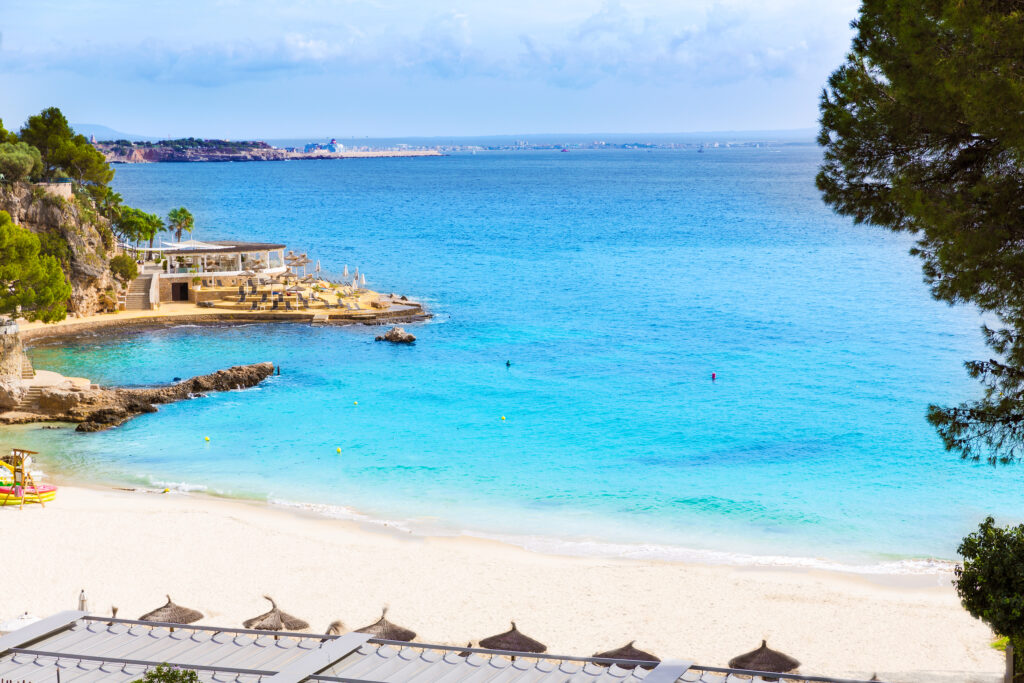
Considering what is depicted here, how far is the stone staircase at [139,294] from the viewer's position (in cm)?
5325

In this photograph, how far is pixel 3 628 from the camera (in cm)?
1441

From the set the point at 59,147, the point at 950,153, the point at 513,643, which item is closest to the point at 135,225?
the point at 59,147

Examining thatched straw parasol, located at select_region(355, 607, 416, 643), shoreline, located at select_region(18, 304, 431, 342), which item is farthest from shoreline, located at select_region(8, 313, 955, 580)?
shoreline, located at select_region(18, 304, 431, 342)

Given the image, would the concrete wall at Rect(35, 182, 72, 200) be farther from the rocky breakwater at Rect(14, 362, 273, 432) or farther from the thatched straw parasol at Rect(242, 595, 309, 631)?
the thatched straw parasol at Rect(242, 595, 309, 631)

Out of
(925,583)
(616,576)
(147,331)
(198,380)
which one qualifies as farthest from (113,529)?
(147,331)

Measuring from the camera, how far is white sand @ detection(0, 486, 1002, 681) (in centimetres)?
1736

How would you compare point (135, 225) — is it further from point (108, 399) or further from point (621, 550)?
point (621, 550)

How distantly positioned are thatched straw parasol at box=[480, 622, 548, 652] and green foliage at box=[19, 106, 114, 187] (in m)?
50.7

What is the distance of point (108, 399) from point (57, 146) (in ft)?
94.2

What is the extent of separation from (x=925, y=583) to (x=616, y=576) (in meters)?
7.08

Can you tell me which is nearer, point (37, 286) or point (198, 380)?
point (37, 286)

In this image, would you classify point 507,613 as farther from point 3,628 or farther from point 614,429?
point 614,429

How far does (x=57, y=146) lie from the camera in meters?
57.9

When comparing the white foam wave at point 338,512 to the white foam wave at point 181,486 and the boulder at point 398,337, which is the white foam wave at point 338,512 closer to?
the white foam wave at point 181,486
